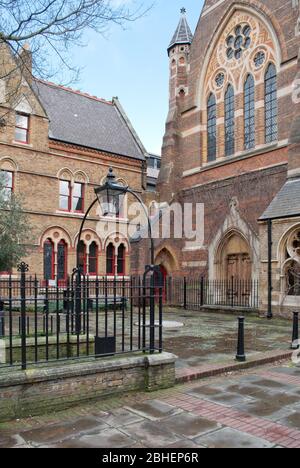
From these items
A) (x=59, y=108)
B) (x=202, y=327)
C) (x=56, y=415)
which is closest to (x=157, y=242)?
(x=202, y=327)

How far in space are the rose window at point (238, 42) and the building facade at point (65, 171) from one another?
9588 millimetres

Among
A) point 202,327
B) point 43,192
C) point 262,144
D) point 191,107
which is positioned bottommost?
point 202,327

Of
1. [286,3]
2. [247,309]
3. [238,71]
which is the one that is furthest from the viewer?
[238,71]

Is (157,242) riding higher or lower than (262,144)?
lower

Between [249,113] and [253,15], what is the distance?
16.1 feet

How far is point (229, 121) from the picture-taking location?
882 inches

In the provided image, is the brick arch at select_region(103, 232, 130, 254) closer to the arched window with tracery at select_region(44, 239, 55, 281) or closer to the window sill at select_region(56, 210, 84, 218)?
the window sill at select_region(56, 210, 84, 218)

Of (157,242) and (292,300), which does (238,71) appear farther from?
(292,300)

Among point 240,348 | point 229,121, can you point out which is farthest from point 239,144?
point 240,348

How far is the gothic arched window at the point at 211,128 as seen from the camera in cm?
2300

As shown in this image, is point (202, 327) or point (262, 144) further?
point (262, 144)

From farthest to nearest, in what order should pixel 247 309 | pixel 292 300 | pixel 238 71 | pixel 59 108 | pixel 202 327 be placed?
pixel 59 108 < pixel 238 71 < pixel 247 309 < pixel 292 300 < pixel 202 327
